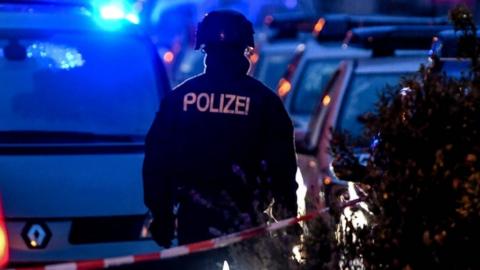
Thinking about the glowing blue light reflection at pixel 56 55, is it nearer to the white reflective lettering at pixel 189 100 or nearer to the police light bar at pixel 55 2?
the police light bar at pixel 55 2

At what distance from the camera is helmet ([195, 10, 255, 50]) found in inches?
258

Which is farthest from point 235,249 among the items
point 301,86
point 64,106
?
point 301,86

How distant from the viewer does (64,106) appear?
8.34 metres

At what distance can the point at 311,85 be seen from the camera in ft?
47.4

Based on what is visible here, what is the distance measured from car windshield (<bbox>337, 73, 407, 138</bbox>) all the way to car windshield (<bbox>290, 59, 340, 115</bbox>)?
12.5 feet

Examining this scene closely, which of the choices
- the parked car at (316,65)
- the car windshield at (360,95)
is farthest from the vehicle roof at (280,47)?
the car windshield at (360,95)

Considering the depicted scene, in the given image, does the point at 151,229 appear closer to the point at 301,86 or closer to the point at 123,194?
the point at 123,194

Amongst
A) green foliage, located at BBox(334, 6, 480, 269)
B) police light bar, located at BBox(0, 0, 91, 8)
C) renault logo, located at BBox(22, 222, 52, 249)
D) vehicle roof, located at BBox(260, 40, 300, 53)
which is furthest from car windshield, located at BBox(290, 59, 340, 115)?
green foliage, located at BBox(334, 6, 480, 269)

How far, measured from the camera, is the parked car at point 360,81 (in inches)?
386

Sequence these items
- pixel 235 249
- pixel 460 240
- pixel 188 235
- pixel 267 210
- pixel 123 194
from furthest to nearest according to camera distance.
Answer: pixel 123 194 < pixel 188 235 < pixel 267 210 < pixel 235 249 < pixel 460 240

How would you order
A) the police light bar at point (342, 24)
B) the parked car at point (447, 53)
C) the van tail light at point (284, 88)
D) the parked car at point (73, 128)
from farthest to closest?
the van tail light at point (284, 88) < the police light bar at point (342, 24) < the parked car at point (73, 128) < the parked car at point (447, 53)

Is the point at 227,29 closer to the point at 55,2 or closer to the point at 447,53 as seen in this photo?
the point at 447,53

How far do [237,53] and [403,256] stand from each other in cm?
169

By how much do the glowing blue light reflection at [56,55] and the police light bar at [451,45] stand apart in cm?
226
